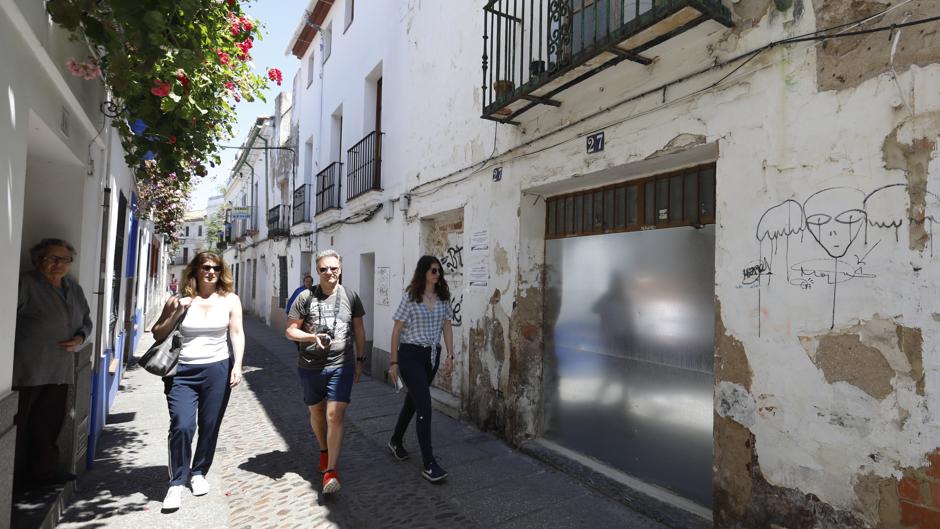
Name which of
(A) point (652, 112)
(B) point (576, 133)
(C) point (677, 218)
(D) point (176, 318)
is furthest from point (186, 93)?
(C) point (677, 218)

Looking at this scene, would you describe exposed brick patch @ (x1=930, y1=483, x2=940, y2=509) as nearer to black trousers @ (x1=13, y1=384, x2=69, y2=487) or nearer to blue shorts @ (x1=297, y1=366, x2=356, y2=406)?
blue shorts @ (x1=297, y1=366, x2=356, y2=406)

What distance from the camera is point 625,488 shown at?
375 cm

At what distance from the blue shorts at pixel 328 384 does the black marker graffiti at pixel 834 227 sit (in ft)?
9.07

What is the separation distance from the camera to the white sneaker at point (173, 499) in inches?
132

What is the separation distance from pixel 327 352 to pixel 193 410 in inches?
38.4

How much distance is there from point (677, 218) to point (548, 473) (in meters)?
2.29

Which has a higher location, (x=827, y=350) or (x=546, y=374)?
(x=827, y=350)

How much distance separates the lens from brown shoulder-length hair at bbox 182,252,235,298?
3.66m

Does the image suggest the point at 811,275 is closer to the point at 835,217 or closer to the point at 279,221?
the point at 835,217

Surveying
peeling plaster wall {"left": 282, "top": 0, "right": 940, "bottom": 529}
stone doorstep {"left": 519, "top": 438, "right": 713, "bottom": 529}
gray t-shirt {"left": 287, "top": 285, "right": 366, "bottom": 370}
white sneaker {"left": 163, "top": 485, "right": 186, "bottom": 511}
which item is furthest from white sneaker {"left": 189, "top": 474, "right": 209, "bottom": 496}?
peeling plaster wall {"left": 282, "top": 0, "right": 940, "bottom": 529}

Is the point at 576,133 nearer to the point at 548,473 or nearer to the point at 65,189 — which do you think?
the point at 548,473

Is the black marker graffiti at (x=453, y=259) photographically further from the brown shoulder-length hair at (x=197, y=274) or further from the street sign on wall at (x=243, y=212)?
the street sign on wall at (x=243, y=212)

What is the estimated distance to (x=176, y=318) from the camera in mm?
3518

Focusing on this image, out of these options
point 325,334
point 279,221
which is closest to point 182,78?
point 325,334
